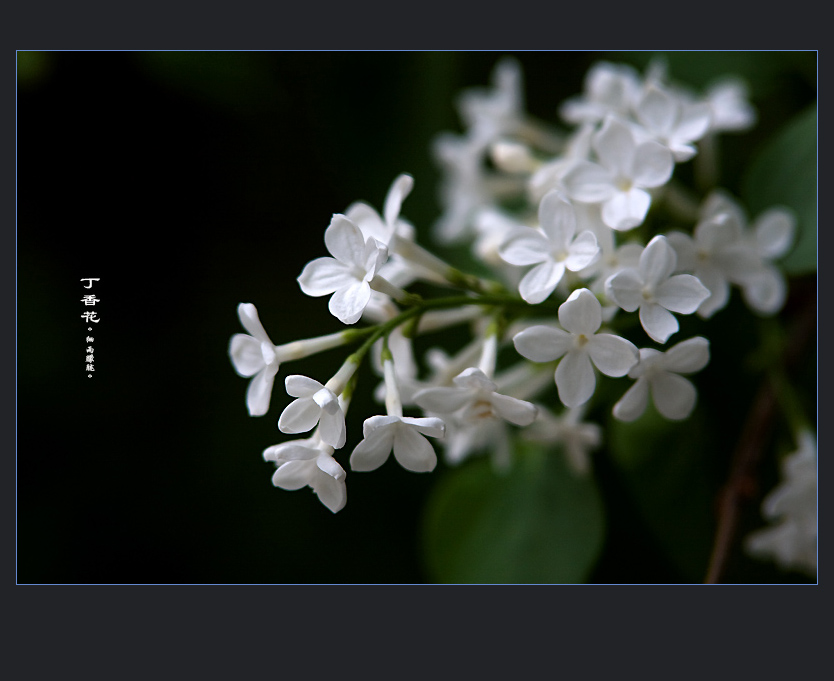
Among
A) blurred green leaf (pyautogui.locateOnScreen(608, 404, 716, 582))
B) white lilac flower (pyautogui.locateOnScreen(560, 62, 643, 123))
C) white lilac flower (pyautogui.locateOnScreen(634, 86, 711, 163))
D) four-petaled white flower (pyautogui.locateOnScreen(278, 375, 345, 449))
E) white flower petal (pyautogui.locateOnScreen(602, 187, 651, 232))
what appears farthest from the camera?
blurred green leaf (pyautogui.locateOnScreen(608, 404, 716, 582))

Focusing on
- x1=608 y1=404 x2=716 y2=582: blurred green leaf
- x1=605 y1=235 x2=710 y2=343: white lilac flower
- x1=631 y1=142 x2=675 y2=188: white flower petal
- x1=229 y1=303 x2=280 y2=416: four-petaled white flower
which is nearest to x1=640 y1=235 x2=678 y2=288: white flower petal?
x1=605 y1=235 x2=710 y2=343: white lilac flower

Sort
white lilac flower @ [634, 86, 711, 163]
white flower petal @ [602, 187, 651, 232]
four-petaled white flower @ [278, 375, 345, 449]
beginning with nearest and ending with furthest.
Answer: four-petaled white flower @ [278, 375, 345, 449]
white flower petal @ [602, 187, 651, 232]
white lilac flower @ [634, 86, 711, 163]

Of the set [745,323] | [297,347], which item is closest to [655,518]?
[745,323]

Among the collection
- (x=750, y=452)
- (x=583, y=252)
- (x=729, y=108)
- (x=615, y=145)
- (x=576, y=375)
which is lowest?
(x=750, y=452)

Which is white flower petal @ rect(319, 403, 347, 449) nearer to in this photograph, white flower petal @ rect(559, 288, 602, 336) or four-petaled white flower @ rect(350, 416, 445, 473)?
four-petaled white flower @ rect(350, 416, 445, 473)

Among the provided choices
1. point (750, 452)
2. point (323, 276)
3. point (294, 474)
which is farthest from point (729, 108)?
point (294, 474)

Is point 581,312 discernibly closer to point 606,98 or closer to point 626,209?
point 626,209
